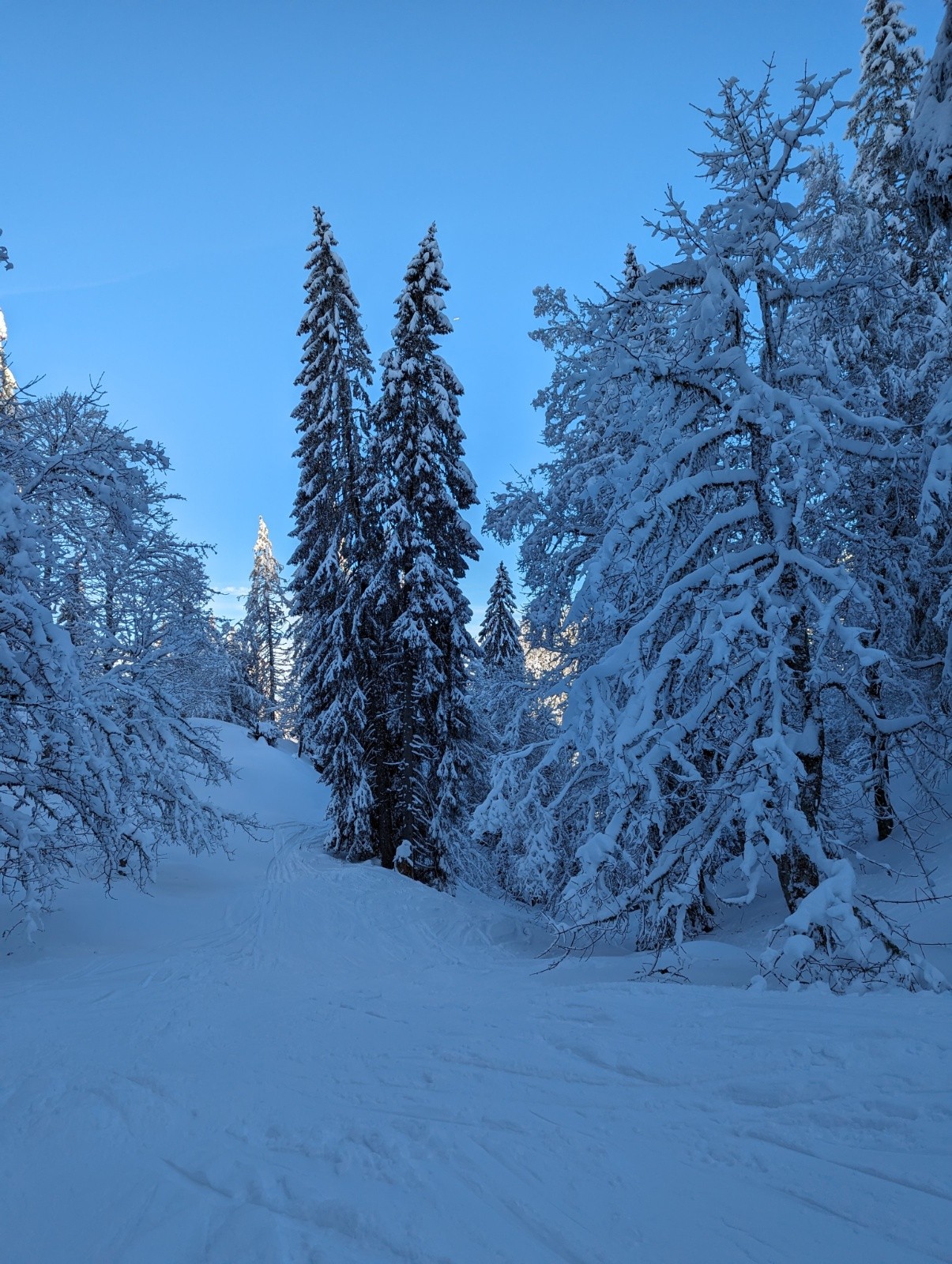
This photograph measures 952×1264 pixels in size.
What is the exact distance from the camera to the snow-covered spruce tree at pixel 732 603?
188 inches

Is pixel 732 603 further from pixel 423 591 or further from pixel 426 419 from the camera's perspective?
pixel 426 419

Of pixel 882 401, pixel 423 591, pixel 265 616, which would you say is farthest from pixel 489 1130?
pixel 265 616

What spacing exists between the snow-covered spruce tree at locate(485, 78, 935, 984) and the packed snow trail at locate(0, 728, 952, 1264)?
0.99m

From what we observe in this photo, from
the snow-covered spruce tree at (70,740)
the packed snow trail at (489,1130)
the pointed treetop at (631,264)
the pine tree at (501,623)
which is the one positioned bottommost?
the packed snow trail at (489,1130)

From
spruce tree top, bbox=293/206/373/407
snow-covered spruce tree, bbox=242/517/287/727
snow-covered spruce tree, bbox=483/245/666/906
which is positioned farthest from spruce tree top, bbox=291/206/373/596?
snow-covered spruce tree, bbox=242/517/287/727

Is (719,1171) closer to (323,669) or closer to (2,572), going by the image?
(2,572)

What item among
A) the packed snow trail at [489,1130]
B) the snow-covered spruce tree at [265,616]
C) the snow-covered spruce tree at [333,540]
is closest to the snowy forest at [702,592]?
the packed snow trail at [489,1130]

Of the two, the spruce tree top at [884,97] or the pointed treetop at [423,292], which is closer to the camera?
the spruce tree top at [884,97]

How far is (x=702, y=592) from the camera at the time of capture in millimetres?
5816

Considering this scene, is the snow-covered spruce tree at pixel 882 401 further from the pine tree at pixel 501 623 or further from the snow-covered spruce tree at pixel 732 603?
the pine tree at pixel 501 623

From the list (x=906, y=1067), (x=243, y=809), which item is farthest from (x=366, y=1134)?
(x=243, y=809)

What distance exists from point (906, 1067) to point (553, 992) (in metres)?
2.78

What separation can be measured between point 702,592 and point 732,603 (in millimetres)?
821

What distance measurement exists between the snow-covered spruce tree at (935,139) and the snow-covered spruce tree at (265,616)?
43.7m
